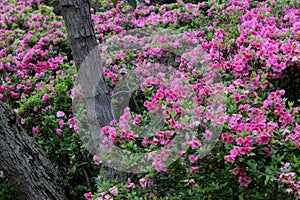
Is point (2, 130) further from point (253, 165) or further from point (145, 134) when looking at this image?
point (253, 165)

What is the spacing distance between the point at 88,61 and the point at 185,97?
806mm

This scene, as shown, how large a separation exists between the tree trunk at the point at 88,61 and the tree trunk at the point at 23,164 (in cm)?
46

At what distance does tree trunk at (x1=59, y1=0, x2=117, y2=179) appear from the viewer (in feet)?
9.63

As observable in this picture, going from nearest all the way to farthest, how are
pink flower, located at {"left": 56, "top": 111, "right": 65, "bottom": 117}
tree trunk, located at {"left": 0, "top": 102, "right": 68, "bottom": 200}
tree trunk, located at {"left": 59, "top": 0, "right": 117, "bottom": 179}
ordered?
tree trunk, located at {"left": 0, "top": 102, "right": 68, "bottom": 200}
tree trunk, located at {"left": 59, "top": 0, "right": 117, "bottom": 179}
pink flower, located at {"left": 56, "top": 111, "right": 65, "bottom": 117}

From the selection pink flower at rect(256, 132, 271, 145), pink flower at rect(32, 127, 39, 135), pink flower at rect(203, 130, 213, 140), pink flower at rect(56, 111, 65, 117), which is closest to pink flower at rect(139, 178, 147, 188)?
pink flower at rect(203, 130, 213, 140)

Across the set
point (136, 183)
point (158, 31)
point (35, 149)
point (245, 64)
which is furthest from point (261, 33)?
point (35, 149)

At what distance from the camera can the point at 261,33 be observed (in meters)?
3.68

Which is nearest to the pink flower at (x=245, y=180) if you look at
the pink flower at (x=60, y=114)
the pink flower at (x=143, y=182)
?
the pink flower at (x=143, y=182)

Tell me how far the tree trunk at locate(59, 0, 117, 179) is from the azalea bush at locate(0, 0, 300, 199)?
0.26 metres

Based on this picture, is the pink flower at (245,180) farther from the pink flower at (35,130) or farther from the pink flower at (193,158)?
the pink flower at (35,130)

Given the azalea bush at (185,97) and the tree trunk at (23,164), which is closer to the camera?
the azalea bush at (185,97)

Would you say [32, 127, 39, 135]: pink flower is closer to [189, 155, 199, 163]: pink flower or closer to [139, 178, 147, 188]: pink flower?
[139, 178, 147, 188]: pink flower

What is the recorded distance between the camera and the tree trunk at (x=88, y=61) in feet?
9.63

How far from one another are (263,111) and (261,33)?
4.56ft
